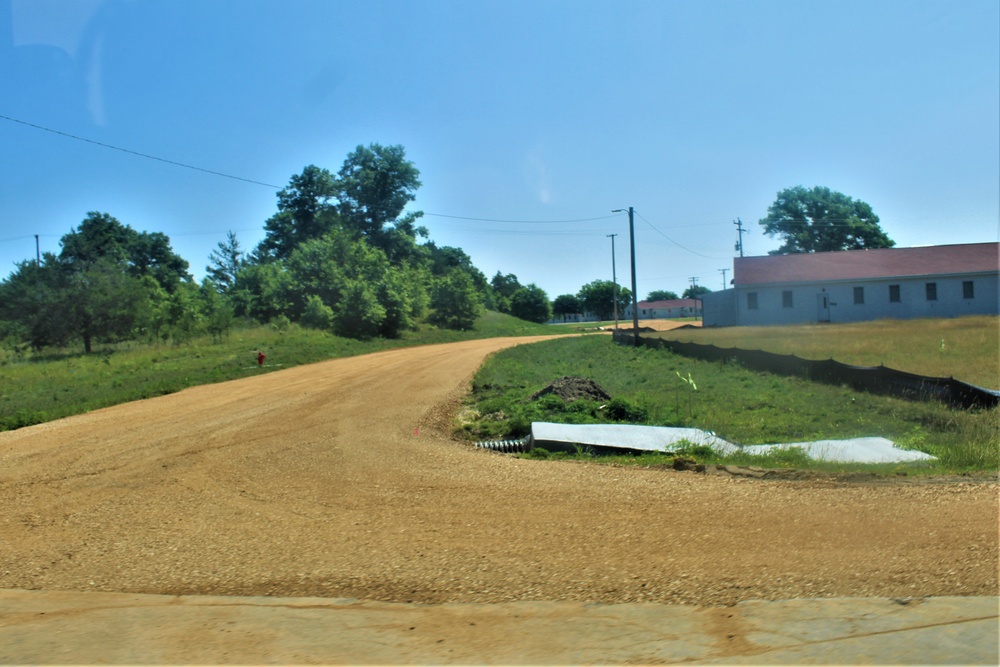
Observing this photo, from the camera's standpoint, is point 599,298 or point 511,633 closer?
point 511,633

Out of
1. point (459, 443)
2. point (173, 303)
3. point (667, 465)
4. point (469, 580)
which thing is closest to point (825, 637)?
point (469, 580)

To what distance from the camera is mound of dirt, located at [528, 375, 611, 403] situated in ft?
47.9

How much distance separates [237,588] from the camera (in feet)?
17.0

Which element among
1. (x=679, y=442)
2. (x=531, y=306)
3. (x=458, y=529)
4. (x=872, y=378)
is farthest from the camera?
(x=531, y=306)

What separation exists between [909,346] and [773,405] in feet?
44.1

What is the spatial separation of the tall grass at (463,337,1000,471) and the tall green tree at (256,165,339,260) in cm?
6516

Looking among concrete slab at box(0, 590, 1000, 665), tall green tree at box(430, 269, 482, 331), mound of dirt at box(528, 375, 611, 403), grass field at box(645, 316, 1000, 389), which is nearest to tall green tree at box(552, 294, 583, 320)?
tall green tree at box(430, 269, 482, 331)

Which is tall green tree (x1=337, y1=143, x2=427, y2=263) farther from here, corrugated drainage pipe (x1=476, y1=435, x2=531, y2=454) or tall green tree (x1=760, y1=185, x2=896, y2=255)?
corrugated drainage pipe (x1=476, y1=435, x2=531, y2=454)

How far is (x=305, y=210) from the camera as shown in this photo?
83312mm

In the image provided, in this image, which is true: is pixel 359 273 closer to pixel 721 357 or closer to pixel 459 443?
pixel 721 357

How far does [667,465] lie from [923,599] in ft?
14.4

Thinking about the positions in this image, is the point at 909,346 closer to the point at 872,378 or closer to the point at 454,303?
the point at 872,378

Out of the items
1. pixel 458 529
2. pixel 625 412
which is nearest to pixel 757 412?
pixel 625 412

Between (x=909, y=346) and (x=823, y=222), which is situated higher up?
(x=823, y=222)
